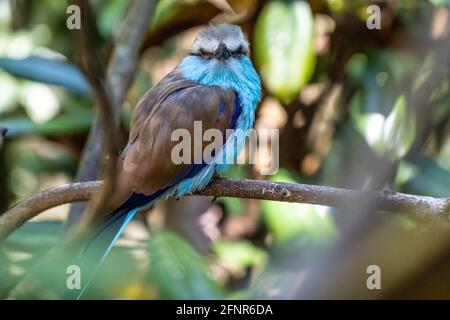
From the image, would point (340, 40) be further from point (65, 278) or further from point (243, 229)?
point (65, 278)

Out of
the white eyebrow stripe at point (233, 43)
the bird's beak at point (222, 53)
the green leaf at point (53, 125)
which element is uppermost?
the white eyebrow stripe at point (233, 43)

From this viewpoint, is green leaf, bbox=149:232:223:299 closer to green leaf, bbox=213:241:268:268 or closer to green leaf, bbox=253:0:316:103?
green leaf, bbox=213:241:268:268

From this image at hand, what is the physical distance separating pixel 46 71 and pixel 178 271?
695 millimetres

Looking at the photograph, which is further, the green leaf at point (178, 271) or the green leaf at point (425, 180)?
the green leaf at point (425, 180)

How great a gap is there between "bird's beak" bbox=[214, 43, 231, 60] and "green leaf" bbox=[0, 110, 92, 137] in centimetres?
60

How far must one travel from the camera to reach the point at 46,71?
7.78 ft

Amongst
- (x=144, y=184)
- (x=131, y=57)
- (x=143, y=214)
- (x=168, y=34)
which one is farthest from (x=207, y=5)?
(x=144, y=184)

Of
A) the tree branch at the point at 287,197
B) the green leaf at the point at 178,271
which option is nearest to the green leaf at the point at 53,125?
the green leaf at the point at 178,271

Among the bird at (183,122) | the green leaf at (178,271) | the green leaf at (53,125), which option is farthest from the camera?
the green leaf at (53,125)

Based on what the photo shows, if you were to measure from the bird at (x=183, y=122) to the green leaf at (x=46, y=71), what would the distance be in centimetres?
50

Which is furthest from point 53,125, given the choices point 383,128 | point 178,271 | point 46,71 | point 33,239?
point 383,128

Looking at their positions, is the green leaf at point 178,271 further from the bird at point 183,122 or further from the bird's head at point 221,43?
the bird's head at point 221,43

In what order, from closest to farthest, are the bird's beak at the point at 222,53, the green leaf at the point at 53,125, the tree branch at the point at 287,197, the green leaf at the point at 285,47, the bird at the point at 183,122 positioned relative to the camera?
the tree branch at the point at 287,197 < the bird at the point at 183,122 < the bird's beak at the point at 222,53 < the green leaf at the point at 285,47 < the green leaf at the point at 53,125

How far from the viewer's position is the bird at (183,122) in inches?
69.2
